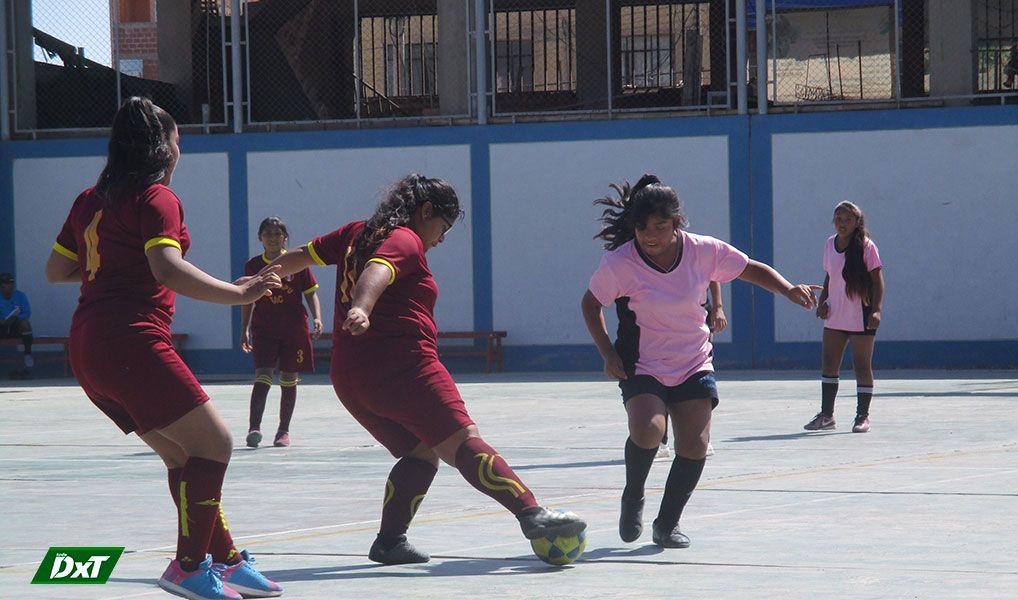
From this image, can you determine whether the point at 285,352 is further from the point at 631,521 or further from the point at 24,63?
the point at 24,63

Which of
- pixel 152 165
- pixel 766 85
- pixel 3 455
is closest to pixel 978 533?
pixel 152 165

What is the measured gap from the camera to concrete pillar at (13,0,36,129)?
2483 centimetres

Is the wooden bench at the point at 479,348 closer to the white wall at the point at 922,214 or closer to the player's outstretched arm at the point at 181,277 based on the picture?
the white wall at the point at 922,214

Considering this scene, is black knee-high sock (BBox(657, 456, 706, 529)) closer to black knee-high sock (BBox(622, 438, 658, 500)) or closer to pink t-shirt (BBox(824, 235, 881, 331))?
black knee-high sock (BBox(622, 438, 658, 500))

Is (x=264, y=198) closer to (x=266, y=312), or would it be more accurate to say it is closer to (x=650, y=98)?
(x=650, y=98)

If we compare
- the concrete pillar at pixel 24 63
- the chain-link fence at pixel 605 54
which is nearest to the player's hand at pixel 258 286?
the chain-link fence at pixel 605 54

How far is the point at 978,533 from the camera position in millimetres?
6848

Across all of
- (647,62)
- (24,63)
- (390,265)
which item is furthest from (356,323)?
(24,63)

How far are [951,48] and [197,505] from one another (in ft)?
62.0

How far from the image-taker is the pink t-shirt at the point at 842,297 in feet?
40.3

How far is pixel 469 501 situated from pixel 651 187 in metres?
2.47

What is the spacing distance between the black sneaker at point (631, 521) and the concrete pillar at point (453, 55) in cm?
1723

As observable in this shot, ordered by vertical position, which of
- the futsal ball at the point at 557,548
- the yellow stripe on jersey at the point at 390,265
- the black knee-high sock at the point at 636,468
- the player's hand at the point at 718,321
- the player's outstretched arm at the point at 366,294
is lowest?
the futsal ball at the point at 557,548

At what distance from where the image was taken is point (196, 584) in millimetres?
5434
